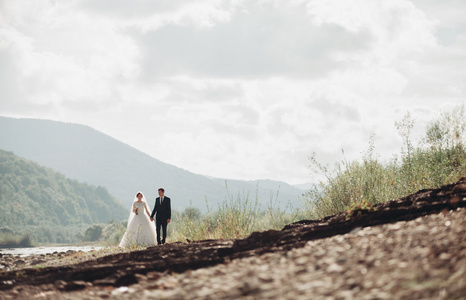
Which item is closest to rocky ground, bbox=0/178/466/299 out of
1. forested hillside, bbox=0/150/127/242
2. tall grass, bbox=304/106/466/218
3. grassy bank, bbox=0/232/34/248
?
tall grass, bbox=304/106/466/218

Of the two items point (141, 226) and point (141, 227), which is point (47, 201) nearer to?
point (141, 226)

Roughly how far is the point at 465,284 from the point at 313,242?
267 cm

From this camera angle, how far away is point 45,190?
135375 millimetres

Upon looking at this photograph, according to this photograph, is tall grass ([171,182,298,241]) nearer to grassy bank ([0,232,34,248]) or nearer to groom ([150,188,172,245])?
groom ([150,188,172,245])

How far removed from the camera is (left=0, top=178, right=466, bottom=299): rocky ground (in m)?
3.97

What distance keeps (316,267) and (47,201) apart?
140 m

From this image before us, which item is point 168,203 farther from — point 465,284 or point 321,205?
point 465,284

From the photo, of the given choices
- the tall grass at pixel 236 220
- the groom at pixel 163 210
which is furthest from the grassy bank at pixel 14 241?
the tall grass at pixel 236 220

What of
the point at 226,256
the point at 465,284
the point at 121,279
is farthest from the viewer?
the point at 226,256

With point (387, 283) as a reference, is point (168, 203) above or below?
above

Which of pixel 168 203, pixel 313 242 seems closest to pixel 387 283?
pixel 313 242

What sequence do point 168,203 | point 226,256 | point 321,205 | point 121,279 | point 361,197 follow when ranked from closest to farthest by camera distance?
point 121,279 → point 226,256 → point 361,197 → point 321,205 → point 168,203

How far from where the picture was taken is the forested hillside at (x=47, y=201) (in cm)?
11819

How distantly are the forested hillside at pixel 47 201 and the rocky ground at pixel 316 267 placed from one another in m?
104
